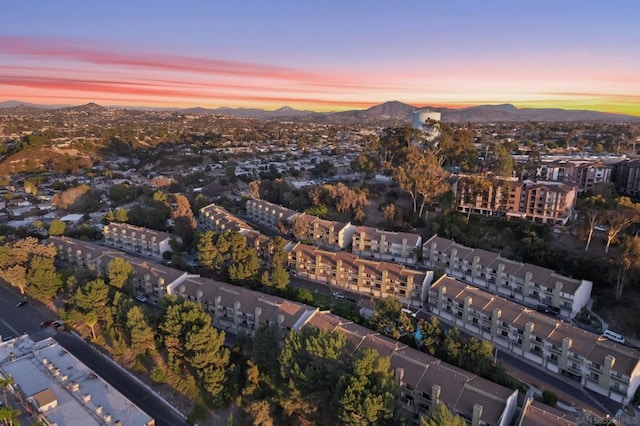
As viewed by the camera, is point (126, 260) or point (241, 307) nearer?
point (241, 307)

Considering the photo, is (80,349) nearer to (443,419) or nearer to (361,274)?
(361,274)

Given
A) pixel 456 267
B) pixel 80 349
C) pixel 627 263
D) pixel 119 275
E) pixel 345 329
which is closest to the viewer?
pixel 345 329

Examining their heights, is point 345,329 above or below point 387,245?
below

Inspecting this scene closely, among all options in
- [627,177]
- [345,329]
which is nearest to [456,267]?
[345,329]

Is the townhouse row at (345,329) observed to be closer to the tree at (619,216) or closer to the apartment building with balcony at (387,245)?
the apartment building with balcony at (387,245)

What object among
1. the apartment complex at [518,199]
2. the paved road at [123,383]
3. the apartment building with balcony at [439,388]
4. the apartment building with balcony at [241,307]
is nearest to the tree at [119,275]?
the apartment building with balcony at [241,307]
